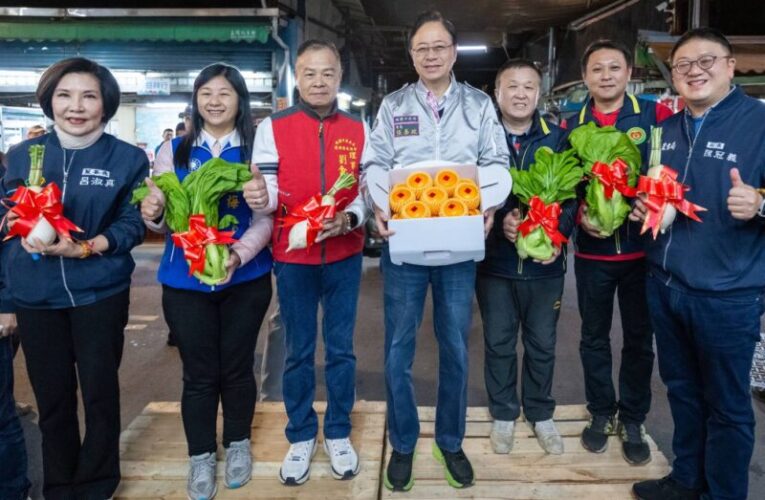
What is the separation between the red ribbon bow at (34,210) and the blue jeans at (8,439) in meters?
0.60

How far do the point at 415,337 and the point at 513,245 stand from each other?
67 cm

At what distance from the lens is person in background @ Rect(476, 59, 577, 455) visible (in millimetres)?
2658

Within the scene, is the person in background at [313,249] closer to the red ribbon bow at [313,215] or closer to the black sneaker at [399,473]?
the red ribbon bow at [313,215]

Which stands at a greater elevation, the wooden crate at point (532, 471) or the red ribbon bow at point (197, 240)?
the red ribbon bow at point (197, 240)

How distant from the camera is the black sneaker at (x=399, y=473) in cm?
253

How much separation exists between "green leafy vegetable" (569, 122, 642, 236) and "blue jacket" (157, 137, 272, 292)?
1.51 m

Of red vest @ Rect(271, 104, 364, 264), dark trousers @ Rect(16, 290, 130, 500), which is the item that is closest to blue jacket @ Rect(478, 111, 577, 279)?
red vest @ Rect(271, 104, 364, 264)

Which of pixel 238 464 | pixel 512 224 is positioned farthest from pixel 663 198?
pixel 238 464

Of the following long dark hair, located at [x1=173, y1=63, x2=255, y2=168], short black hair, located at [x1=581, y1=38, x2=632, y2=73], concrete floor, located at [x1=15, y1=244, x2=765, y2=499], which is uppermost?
short black hair, located at [x1=581, y1=38, x2=632, y2=73]

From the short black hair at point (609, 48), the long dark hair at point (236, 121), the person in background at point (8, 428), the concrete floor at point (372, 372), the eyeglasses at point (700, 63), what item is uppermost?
the short black hair at point (609, 48)

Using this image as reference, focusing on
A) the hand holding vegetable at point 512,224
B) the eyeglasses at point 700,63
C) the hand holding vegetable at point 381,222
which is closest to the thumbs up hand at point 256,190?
the hand holding vegetable at point 381,222

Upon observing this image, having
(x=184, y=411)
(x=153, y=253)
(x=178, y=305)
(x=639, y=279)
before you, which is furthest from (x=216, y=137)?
(x=153, y=253)

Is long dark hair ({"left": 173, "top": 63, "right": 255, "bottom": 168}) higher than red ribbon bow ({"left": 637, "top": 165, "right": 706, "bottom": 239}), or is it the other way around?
long dark hair ({"left": 173, "top": 63, "right": 255, "bottom": 168})

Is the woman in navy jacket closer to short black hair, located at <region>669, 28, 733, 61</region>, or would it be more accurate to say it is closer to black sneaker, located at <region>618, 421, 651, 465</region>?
short black hair, located at <region>669, 28, 733, 61</region>
